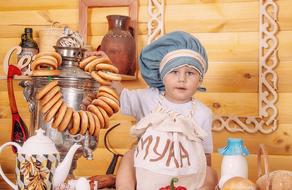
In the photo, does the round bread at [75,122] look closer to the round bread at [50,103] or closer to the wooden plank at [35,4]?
the round bread at [50,103]

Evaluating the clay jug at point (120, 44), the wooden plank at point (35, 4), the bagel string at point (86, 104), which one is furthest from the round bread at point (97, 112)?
the wooden plank at point (35, 4)

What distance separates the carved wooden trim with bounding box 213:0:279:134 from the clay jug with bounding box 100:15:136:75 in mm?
455

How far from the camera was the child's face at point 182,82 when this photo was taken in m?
1.40

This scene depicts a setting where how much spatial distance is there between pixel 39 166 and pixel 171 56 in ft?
1.59

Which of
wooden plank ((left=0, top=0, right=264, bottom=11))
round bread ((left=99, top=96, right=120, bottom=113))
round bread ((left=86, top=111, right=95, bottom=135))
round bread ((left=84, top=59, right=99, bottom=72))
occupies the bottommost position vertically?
round bread ((left=86, top=111, right=95, bottom=135))

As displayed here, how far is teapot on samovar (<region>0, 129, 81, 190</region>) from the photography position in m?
1.18

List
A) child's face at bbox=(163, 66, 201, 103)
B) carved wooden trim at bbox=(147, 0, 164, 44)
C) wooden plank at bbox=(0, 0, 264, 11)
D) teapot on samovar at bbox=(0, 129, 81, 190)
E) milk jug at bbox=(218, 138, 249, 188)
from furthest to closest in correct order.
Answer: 1. wooden plank at bbox=(0, 0, 264, 11)
2. carved wooden trim at bbox=(147, 0, 164, 44)
3. child's face at bbox=(163, 66, 201, 103)
4. milk jug at bbox=(218, 138, 249, 188)
5. teapot on samovar at bbox=(0, 129, 81, 190)

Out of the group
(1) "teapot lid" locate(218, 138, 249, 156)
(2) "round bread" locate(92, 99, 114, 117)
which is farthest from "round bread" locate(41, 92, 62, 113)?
(1) "teapot lid" locate(218, 138, 249, 156)

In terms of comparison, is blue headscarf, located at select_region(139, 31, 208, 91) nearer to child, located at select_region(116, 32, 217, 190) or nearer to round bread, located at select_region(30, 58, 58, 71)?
child, located at select_region(116, 32, 217, 190)

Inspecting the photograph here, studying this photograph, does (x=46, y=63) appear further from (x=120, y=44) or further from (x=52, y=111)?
(x=120, y=44)

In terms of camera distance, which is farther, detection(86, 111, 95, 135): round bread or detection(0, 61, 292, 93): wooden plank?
detection(0, 61, 292, 93): wooden plank

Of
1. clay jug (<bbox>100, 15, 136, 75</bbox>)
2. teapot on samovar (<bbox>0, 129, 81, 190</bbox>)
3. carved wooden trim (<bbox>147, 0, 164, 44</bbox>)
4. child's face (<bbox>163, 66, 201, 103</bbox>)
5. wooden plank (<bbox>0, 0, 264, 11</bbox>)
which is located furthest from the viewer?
wooden plank (<bbox>0, 0, 264, 11</bbox>)

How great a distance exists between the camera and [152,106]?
1531 mm

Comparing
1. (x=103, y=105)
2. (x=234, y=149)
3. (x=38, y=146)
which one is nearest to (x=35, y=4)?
(x=103, y=105)
